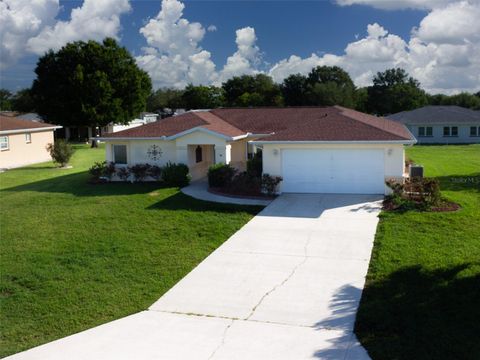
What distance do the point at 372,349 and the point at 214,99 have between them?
8495 centimetres

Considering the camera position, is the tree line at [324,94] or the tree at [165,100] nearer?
the tree line at [324,94]

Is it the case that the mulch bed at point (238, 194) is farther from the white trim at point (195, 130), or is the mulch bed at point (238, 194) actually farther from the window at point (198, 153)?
the window at point (198, 153)

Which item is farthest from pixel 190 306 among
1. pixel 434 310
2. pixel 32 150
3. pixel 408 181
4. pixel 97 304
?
pixel 32 150

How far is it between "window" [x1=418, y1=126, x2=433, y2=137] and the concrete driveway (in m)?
40.3

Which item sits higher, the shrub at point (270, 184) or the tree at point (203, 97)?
the tree at point (203, 97)

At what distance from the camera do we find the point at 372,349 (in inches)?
312

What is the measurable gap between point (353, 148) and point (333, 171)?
1175 mm

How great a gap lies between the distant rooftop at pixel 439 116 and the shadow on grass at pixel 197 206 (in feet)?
124

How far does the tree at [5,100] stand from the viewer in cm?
11169

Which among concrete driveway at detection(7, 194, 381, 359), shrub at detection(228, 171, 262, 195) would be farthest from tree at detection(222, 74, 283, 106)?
concrete driveway at detection(7, 194, 381, 359)

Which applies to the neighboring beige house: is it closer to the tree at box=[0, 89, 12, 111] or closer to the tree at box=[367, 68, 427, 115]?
the tree at box=[367, 68, 427, 115]

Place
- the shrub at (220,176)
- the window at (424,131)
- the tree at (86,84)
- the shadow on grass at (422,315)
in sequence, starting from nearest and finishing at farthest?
the shadow on grass at (422,315), the shrub at (220,176), the tree at (86,84), the window at (424,131)

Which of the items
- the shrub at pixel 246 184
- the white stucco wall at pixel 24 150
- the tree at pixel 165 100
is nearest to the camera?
the shrub at pixel 246 184

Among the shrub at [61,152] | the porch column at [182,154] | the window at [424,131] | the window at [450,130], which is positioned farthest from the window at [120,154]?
the window at [450,130]
